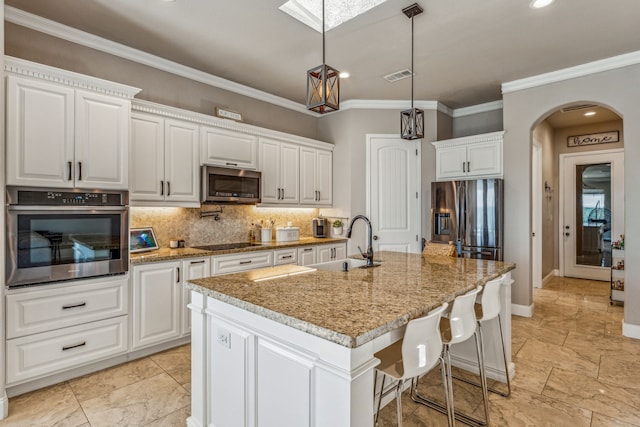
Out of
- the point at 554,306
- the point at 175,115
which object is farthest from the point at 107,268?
the point at 554,306

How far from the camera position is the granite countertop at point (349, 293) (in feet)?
4.04

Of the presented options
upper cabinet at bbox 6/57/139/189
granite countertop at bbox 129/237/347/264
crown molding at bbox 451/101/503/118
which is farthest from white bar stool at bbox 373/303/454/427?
crown molding at bbox 451/101/503/118

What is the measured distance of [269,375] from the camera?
1.51m

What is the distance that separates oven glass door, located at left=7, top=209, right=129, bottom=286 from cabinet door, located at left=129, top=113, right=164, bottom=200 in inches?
17.7

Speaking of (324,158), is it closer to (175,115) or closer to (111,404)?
(175,115)

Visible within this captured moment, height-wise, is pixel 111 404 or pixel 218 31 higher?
pixel 218 31

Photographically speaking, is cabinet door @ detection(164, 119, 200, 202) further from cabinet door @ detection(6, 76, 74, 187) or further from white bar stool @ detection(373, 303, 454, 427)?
white bar stool @ detection(373, 303, 454, 427)

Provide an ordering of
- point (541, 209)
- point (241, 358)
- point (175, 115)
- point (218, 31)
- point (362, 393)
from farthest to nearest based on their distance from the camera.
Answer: point (541, 209) → point (175, 115) → point (218, 31) → point (241, 358) → point (362, 393)

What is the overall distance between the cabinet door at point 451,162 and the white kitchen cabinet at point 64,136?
3943 millimetres

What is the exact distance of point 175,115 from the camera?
11.1 ft

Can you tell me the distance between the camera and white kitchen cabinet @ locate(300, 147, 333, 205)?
15.5 feet

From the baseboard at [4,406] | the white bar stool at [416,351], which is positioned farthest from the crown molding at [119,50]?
the white bar stool at [416,351]

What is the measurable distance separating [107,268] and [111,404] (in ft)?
3.28

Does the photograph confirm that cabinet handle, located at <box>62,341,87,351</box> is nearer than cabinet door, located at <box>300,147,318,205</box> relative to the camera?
Yes
